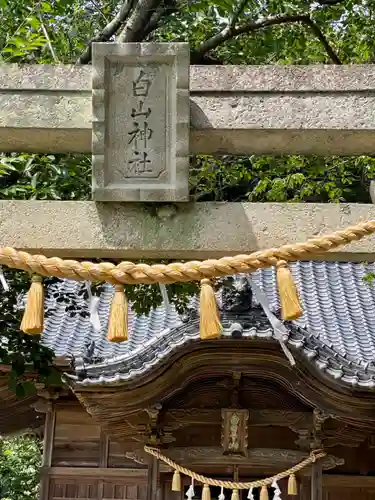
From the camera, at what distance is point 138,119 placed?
415 centimetres

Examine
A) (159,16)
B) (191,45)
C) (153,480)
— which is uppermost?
(191,45)

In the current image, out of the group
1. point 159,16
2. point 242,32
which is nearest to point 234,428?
point 242,32

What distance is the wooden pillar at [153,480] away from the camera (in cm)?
987

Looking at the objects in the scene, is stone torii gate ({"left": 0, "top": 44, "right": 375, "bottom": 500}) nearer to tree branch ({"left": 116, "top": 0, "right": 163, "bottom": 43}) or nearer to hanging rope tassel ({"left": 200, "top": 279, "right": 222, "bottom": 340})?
hanging rope tassel ({"left": 200, "top": 279, "right": 222, "bottom": 340})

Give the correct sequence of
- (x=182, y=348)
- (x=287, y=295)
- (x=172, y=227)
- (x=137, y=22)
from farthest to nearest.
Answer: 1. (x=182, y=348)
2. (x=137, y=22)
3. (x=172, y=227)
4. (x=287, y=295)

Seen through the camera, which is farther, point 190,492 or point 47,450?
point 47,450

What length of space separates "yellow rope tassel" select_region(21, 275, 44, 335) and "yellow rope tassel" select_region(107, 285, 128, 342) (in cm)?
33

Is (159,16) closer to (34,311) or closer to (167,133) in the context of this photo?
(167,133)

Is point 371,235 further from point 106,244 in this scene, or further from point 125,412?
point 125,412

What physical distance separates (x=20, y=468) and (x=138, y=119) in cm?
1539

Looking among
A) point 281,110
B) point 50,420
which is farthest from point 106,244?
point 50,420

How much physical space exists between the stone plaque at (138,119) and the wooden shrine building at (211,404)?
4097mm

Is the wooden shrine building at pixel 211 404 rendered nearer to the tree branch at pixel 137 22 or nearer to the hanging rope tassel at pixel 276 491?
the hanging rope tassel at pixel 276 491

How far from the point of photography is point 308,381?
8844mm
